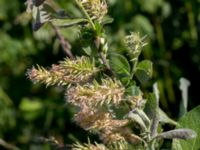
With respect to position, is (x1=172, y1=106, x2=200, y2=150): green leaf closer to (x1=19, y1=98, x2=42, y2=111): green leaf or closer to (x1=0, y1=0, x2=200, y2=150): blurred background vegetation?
(x1=0, y1=0, x2=200, y2=150): blurred background vegetation

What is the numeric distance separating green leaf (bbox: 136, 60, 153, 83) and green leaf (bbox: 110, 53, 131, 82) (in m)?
0.03

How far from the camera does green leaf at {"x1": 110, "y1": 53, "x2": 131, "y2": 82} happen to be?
1.04m

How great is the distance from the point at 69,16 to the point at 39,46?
268cm

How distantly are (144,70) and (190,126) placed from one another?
11 centimetres

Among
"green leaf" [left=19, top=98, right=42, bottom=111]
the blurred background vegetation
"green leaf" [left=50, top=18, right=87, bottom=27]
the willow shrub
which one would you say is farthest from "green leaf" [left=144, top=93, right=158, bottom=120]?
"green leaf" [left=19, top=98, right=42, bottom=111]

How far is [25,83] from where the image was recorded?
390 centimetres

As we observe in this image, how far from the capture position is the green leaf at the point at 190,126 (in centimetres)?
106

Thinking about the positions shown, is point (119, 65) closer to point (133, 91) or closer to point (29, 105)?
point (133, 91)

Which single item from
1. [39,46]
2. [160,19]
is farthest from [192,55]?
[39,46]

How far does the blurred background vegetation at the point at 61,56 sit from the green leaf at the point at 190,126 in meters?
2.20

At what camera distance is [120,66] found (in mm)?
1038

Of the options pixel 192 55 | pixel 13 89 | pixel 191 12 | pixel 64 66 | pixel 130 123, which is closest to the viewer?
pixel 64 66

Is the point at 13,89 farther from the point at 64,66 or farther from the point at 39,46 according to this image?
the point at 64,66

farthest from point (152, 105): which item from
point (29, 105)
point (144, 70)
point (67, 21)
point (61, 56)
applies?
point (29, 105)
